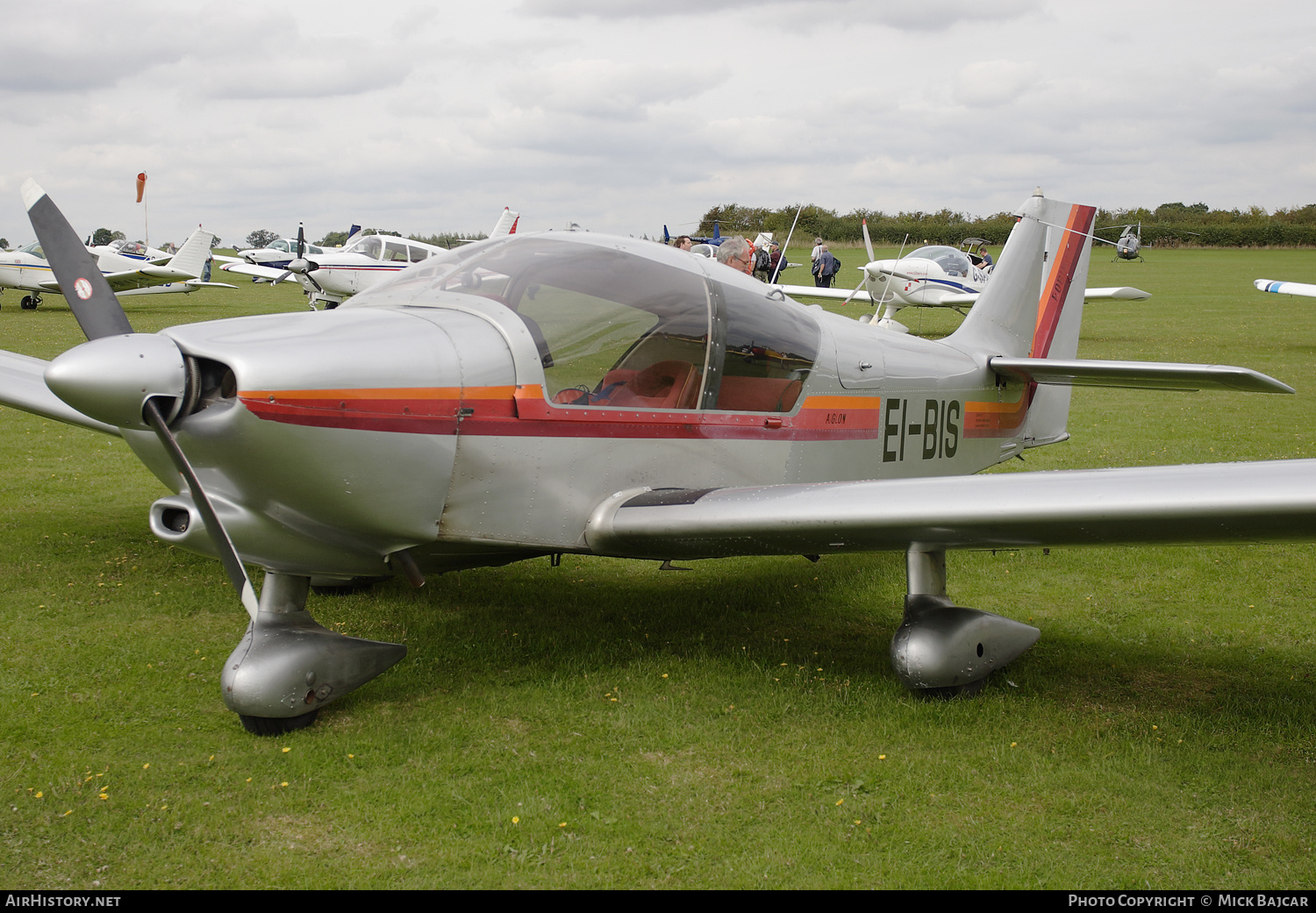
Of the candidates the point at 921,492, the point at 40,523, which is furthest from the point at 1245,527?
the point at 40,523

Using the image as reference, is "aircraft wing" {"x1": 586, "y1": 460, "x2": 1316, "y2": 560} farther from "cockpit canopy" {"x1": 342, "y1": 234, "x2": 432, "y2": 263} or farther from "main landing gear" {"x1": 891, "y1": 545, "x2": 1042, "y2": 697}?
"cockpit canopy" {"x1": 342, "y1": 234, "x2": 432, "y2": 263}

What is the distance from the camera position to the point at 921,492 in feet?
12.5

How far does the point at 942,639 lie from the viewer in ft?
13.7

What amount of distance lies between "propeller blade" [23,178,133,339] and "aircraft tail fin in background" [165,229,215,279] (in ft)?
87.4

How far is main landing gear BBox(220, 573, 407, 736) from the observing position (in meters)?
3.77

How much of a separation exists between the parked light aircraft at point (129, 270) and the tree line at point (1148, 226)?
132ft

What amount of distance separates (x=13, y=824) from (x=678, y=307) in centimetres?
306

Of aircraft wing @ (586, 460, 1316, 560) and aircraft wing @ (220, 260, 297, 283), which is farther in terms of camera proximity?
aircraft wing @ (220, 260, 297, 283)

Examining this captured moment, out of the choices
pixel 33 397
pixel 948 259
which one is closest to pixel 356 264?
pixel 948 259

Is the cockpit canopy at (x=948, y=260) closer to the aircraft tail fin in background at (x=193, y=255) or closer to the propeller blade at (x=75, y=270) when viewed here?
the aircraft tail fin in background at (x=193, y=255)

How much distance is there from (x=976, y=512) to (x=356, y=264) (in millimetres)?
24709

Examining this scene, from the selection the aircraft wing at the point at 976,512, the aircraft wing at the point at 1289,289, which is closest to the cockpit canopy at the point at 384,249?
the aircraft wing at the point at 1289,289

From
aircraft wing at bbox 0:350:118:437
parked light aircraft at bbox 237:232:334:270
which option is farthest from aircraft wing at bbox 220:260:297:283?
aircraft wing at bbox 0:350:118:437

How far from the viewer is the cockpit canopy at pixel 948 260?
77.9ft
